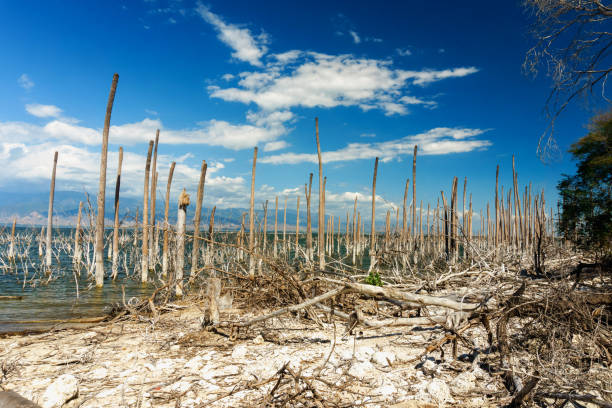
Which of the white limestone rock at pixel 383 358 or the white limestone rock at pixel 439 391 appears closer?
the white limestone rock at pixel 439 391

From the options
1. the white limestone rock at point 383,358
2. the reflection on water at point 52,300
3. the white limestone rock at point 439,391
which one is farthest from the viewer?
the reflection on water at point 52,300

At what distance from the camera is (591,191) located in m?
13.2

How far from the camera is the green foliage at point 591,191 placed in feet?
39.3

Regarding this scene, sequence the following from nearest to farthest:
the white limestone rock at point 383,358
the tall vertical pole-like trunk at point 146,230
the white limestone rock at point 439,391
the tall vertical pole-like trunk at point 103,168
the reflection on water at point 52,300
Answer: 1. the white limestone rock at point 439,391
2. the white limestone rock at point 383,358
3. the reflection on water at point 52,300
4. the tall vertical pole-like trunk at point 103,168
5. the tall vertical pole-like trunk at point 146,230

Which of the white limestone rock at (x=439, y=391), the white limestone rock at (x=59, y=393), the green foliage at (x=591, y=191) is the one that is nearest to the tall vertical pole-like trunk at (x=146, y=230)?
the white limestone rock at (x=59, y=393)

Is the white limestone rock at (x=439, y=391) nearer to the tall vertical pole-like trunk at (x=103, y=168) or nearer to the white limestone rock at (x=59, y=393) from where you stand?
the white limestone rock at (x=59, y=393)

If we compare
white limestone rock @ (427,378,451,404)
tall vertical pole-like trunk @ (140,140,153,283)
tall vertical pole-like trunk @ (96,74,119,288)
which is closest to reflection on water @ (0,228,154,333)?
tall vertical pole-like trunk @ (140,140,153,283)

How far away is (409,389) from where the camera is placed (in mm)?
3145

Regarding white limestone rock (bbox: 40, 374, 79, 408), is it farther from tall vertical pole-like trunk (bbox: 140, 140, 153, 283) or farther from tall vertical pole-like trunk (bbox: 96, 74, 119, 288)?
tall vertical pole-like trunk (bbox: 140, 140, 153, 283)

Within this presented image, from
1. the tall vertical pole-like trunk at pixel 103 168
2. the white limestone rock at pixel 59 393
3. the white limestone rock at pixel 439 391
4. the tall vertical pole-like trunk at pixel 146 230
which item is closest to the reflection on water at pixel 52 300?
the tall vertical pole-like trunk at pixel 146 230

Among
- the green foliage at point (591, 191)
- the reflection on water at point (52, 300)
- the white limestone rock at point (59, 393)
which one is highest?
the green foliage at point (591, 191)

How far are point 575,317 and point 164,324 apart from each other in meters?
5.50

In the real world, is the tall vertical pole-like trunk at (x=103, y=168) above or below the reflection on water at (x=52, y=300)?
above

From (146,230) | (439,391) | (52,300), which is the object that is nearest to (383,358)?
(439,391)
